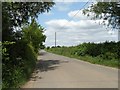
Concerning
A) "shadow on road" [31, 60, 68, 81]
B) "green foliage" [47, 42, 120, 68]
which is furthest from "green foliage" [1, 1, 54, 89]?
"green foliage" [47, 42, 120, 68]

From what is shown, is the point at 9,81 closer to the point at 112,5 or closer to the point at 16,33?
the point at 16,33

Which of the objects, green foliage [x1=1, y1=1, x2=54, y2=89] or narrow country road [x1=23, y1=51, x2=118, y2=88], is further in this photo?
green foliage [x1=1, y1=1, x2=54, y2=89]

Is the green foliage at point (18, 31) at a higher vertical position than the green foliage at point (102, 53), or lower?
higher

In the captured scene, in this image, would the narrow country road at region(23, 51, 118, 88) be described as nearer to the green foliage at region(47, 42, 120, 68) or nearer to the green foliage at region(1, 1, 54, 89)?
the green foliage at region(1, 1, 54, 89)

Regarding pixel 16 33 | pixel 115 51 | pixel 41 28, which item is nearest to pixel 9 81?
pixel 16 33

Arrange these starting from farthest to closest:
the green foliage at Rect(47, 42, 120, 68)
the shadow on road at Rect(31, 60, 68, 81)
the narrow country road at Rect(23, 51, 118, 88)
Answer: the green foliage at Rect(47, 42, 120, 68) → the shadow on road at Rect(31, 60, 68, 81) → the narrow country road at Rect(23, 51, 118, 88)

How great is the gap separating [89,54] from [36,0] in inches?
682

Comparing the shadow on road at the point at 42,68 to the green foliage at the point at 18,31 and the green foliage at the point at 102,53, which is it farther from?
the green foliage at the point at 102,53

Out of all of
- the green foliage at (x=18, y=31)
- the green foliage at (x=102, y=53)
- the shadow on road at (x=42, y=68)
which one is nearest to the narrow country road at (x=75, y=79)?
the shadow on road at (x=42, y=68)

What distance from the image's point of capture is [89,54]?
44375 millimetres

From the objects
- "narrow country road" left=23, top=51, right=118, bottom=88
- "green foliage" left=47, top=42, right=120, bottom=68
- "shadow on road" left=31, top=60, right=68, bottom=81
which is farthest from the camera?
"green foliage" left=47, top=42, right=120, bottom=68

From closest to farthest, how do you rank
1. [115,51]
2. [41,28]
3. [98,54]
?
[115,51] < [98,54] < [41,28]

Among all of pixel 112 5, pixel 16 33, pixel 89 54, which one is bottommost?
pixel 89 54

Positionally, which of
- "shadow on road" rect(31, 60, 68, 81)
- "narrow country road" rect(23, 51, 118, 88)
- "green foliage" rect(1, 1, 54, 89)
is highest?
"green foliage" rect(1, 1, 54, 89)
